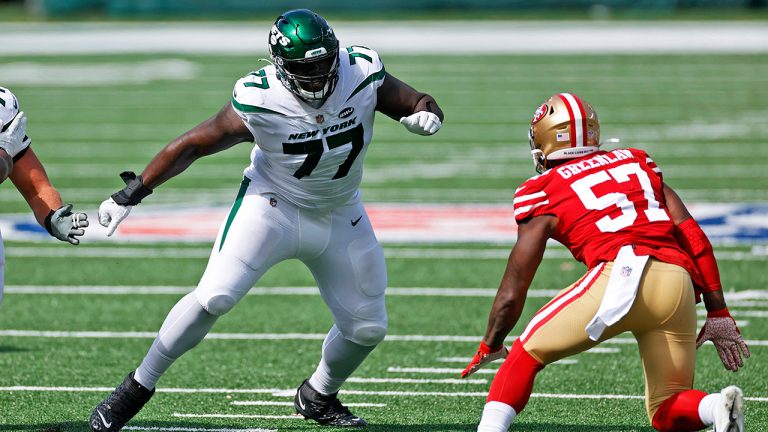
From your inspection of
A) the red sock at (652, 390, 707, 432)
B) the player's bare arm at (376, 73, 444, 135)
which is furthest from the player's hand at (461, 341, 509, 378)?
the player's bare arm at (376, 73, 444, 135)

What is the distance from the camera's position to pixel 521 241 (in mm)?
→ 4645

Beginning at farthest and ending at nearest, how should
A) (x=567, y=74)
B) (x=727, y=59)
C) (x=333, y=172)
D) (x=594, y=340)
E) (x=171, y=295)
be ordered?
(x=727, y=59) → (x=567, y=74) → (x=171, y=295) → (x=333, y=172) → (x=594, y=340)

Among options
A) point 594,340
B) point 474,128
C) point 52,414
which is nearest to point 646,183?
point 594,340

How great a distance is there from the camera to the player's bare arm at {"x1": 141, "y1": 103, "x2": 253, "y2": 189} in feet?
17.6

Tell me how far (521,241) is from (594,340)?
0.42 metres

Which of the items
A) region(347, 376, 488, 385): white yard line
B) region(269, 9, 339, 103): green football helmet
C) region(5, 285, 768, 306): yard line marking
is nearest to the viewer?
region(269, 9, 339, 103): green football helmet

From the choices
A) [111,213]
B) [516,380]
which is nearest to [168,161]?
[111,213]

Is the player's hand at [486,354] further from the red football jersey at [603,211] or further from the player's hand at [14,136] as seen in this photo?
the player's hand at [14,136]

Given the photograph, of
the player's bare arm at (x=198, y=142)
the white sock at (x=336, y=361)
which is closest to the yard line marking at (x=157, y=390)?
the white sock at (x=336, y=361)

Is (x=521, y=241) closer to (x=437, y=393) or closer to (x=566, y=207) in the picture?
(x=566, y=207)

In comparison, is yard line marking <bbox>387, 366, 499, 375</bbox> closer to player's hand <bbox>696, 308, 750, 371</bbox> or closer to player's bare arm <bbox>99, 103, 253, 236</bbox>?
player's bare arm <bbox>99, 103, 253, 236</bbox>

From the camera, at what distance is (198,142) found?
537 cm

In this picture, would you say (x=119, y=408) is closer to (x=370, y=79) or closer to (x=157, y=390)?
(x=157, y=390)

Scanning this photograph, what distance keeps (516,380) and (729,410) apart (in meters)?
0.70
